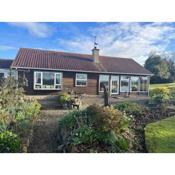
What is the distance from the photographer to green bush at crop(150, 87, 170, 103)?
11445 millimetres

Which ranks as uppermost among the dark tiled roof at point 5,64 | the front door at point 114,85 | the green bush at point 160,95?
the dark tiled roof at point 5,64

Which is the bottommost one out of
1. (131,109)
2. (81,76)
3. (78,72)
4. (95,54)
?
(131,109)

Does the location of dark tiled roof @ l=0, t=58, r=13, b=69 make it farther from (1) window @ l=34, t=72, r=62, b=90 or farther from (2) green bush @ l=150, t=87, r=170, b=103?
(2) green bush @ l=150, t=87, r=170, b=103

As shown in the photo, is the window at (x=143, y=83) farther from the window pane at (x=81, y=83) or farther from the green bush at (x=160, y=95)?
the window pane at (x=81, y=83)

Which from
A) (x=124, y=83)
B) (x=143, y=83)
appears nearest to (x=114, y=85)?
(x=124, y=83)

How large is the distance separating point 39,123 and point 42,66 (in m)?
4.79

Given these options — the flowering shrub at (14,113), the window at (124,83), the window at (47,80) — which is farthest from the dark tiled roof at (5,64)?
the window at (124,83)

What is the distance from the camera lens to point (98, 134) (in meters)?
7.02

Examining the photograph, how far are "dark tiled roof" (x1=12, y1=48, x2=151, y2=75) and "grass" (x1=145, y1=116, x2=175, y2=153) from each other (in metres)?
3.80

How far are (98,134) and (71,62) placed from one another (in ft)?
23.7

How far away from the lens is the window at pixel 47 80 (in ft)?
43.7

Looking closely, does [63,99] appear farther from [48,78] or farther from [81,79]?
[81,79]

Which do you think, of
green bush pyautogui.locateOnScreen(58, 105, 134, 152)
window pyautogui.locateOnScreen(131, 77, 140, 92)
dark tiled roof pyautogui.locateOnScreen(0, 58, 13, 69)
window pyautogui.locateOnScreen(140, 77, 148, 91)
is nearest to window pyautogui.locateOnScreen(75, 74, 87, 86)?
window pyautogui.locateOnScreen(131, 77, 140, 92)
